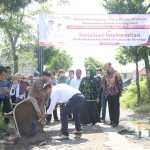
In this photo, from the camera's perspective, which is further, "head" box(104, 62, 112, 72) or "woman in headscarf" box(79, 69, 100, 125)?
"woman in headscarf" box(79, 69, 100, 125)

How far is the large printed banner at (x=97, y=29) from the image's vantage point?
409 inches

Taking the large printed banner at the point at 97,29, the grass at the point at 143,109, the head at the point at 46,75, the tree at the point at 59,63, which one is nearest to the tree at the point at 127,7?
the grass at the point at 143,109

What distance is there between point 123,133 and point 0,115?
2874 millimetres

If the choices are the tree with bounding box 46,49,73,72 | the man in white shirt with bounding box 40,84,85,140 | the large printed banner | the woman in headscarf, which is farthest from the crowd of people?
the tree with bounding box 46,49,73,72

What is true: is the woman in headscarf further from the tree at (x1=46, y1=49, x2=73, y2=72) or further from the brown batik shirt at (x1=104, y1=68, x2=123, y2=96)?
the tree at (x1=46, y1=49, x2=73, y2=72)

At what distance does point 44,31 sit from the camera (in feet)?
33.8

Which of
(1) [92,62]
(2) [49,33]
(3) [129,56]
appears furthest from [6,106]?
(1) [92,62]

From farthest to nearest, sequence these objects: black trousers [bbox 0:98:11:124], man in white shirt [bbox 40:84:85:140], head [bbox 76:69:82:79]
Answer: head [bbox 76:69:82:79]
black trousers [bbox 0:98:11:124]
man in white shirt [bbox 40:84:85:140]

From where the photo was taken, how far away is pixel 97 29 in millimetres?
10477

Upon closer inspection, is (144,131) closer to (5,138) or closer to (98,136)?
(98,136)

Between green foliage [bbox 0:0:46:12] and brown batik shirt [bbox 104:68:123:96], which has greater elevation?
green foliage [bbox 0:0:46:12]

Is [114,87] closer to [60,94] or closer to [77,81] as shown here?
[77,81]

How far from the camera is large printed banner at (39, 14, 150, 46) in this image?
10383mm

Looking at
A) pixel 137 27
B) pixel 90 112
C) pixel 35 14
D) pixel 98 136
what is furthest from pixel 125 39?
pixel 35 14
